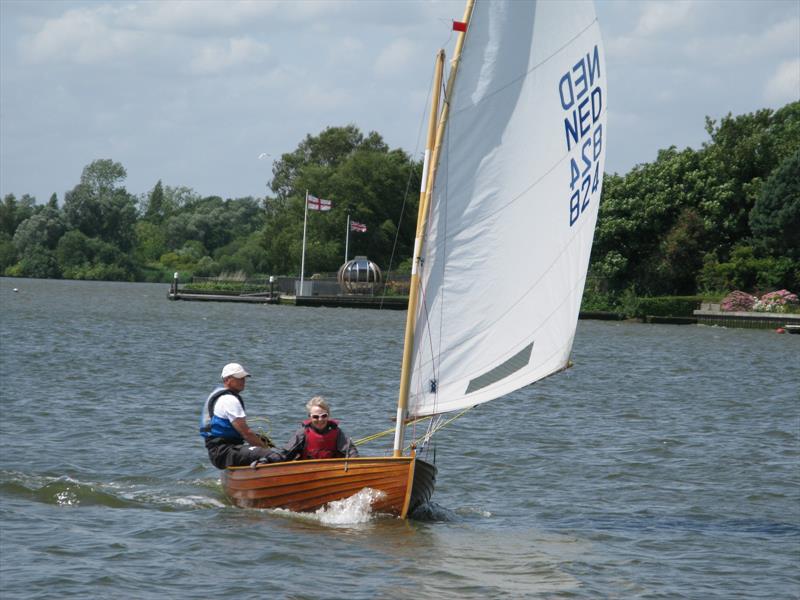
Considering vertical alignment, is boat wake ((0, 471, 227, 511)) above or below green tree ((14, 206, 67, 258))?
below

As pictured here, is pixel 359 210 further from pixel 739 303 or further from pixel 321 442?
pixel 321 442

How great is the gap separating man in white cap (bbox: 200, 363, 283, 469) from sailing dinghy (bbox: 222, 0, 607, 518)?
186 millimetres

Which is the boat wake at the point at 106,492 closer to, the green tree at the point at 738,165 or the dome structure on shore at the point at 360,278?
the green tree at the point at 738,165

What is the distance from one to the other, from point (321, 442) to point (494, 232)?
3.08 meters

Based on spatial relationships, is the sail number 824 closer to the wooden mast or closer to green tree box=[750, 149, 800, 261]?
the wooden mast

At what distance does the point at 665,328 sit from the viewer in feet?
213

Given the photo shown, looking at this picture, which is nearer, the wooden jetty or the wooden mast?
the wooden mast

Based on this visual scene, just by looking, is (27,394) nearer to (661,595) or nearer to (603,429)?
(603,429)

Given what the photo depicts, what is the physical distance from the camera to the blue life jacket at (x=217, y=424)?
47.7 feet

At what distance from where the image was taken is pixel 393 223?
350ft

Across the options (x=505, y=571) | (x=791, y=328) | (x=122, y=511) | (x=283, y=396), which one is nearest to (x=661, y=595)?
(x=505, y=571)

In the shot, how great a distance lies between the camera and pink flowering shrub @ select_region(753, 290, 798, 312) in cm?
6575

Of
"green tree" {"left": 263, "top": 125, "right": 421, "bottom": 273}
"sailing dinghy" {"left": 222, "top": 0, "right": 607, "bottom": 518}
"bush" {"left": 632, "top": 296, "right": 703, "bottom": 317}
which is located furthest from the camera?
"green tree" {"left": 263, "top": 125, "right": 421, "bottom": 273}

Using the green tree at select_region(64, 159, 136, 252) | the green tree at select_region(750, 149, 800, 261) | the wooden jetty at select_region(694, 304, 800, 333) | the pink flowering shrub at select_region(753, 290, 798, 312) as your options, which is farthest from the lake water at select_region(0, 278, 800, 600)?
the green tree at select_region(64, 159, 136, 252)
